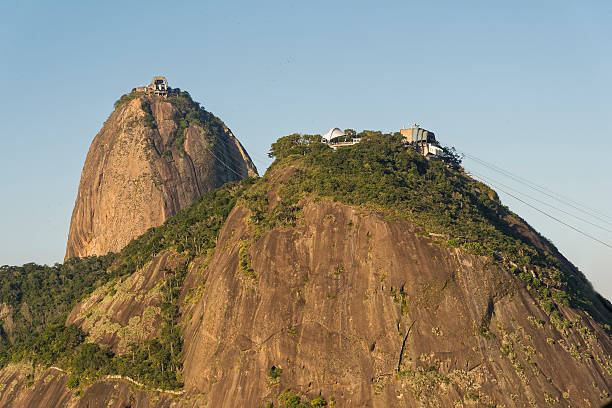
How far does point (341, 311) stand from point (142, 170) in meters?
79.0

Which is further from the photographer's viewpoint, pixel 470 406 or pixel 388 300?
pixel 388 300

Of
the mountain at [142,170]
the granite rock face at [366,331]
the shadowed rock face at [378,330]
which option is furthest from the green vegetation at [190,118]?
the shadowed rock face at [378,330]

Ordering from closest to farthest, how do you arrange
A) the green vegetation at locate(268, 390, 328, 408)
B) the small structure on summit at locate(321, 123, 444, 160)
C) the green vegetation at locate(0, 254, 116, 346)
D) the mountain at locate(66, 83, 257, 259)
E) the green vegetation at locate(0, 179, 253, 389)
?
the green vegetation at locate(268, 390, 328, 408) → the green vegetation at locate(0, 179, 253, 389) → the small structure on summit at locate(321, 123, 444, 160) → the green vegetation at locate(0, 254, 116, 346) → the mountain at locate(66, 83, 257, 259)

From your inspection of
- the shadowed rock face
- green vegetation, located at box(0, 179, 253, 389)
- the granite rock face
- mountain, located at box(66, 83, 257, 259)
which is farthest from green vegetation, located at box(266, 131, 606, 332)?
mountain, located at box(66, 83, 257, 259)

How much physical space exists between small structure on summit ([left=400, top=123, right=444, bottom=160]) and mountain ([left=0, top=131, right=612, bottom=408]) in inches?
209

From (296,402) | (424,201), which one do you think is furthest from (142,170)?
(296,402)

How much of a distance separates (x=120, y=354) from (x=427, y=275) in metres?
38.9

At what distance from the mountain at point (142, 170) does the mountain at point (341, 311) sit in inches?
1577

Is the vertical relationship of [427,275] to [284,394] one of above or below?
above

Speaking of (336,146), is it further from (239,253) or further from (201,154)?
(201,154)

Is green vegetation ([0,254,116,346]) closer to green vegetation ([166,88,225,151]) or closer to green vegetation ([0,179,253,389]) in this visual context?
green vegetation ([0,179,253,389])

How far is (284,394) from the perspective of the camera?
80938mm

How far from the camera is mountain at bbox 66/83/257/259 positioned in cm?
15088

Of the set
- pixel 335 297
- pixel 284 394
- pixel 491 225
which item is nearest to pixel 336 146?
pixel 491 225
